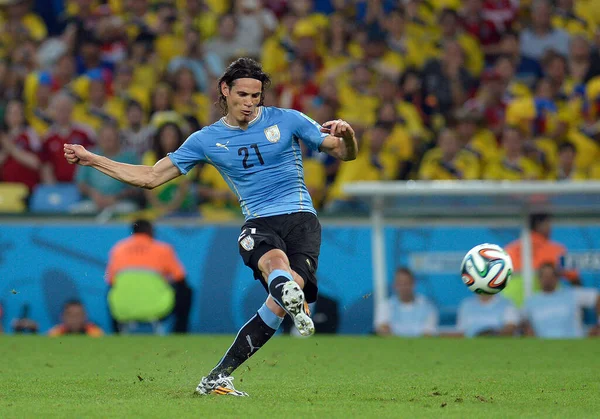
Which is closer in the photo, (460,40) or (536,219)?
(536,219)

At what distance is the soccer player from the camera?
725 centimetres

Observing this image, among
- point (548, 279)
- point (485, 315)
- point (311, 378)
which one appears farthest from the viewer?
point (485, 315)

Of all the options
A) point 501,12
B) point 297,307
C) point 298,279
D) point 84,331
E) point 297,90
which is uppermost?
point 501,12

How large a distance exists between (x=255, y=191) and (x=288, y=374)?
85.5 inches

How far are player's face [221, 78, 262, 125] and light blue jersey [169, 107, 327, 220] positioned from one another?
141 millimetres

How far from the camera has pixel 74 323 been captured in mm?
14148

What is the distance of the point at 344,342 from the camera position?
1271 centimetres

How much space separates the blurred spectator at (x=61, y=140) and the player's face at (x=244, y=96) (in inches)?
352

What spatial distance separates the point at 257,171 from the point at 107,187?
321 inches

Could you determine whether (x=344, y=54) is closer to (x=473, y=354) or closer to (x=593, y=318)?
(x=593, y=318)

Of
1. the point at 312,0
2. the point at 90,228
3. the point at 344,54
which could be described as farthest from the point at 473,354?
the point at 312,0

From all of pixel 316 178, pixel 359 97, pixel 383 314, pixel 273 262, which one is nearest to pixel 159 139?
pixel 316 178

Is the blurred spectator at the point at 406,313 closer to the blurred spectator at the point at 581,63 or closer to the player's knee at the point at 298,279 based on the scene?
the blurred spectator at the point at 581,63

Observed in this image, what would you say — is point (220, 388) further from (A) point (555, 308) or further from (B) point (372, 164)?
(B) point (372, 164)
